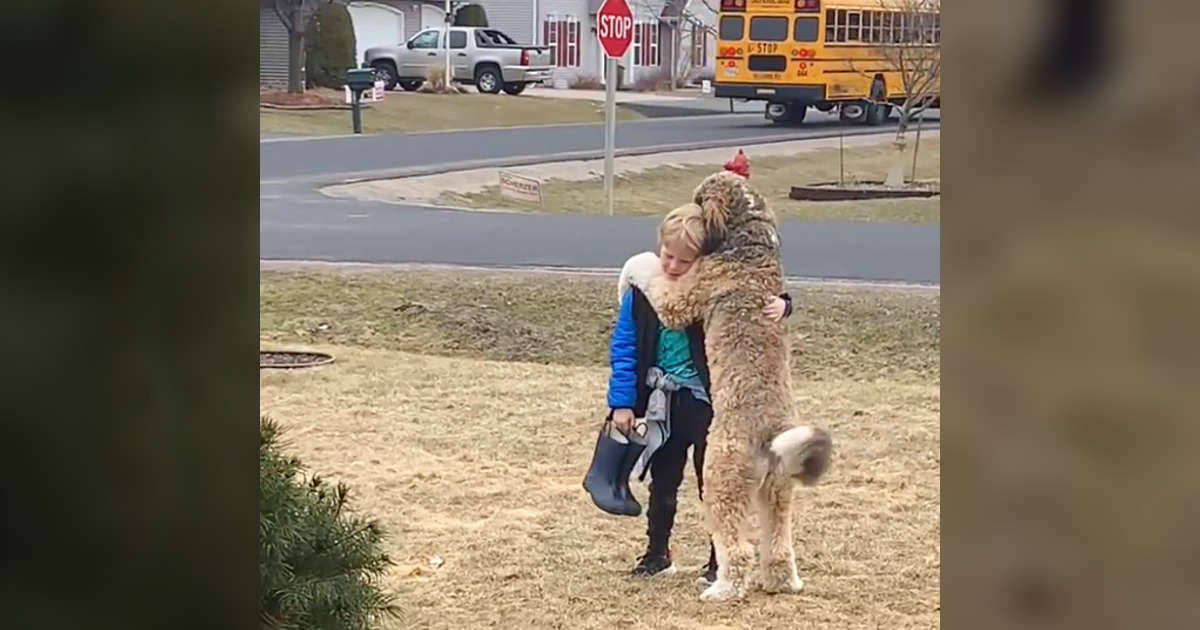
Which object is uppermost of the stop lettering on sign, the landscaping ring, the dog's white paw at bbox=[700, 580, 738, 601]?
the stop lettering on sign

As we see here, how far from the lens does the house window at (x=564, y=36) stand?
5384 centimetres

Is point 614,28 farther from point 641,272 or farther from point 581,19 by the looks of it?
point 581,19

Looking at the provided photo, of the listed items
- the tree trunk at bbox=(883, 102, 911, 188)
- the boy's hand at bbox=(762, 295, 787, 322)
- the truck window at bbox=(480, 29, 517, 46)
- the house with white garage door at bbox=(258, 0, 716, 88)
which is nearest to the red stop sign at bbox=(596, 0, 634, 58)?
the tree trunk at bbox=(883, 102, 911, 188)

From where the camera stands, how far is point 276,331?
1129cm

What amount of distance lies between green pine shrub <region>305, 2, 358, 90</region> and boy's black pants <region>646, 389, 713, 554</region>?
35.7 metres

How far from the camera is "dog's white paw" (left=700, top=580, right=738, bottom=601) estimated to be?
5.93 metres

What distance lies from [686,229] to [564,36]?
49.0m

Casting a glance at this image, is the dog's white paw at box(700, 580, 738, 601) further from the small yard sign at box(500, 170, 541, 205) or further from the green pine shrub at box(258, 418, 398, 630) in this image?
the small yard sign at box(500, 170, 541, 205)

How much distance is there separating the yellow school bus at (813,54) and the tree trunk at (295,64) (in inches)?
395

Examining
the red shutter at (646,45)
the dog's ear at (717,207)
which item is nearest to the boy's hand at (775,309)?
the dog's ear at (717,207)

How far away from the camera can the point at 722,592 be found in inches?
234

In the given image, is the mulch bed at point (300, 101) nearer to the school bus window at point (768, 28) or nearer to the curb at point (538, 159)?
the school bus window at point (768, 28)

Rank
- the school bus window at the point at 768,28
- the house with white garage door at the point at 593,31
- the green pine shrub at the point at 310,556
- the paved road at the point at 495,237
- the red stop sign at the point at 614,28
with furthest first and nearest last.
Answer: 1. the house with white garage door at the point at 593,31
2. the school bus window at the point at 768,28
3. the red stop sign at the point at 614,28
4. the paved road at the point at 495,237
5. the green pine shrub at the point at 310,556
